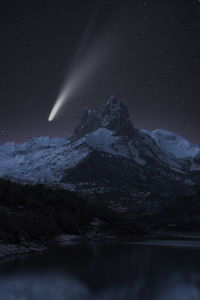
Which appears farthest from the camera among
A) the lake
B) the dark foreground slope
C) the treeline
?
the dark foreground slope

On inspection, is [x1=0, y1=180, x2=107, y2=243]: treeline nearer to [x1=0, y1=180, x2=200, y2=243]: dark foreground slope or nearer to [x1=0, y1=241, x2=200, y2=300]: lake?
[x1=0, y1=180, x2=200, y2=243]: dark foreground slope

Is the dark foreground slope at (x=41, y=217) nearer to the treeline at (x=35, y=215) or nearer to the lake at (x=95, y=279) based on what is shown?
the treeline at (x=35, y=215)

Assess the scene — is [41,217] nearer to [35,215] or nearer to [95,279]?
[35,215]

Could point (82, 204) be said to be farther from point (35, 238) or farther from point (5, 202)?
point (35, 238)

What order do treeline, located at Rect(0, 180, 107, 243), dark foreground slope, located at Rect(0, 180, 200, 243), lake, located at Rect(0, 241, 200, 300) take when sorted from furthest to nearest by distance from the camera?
dark foreground slope, located at Rect(0, 180, 200, 243)
treeline, located at Rect(0, 180, 107, 243)
lake, located at Rect(0, 241, 200, 300)

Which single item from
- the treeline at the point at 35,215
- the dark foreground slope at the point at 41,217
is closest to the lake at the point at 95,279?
the treeline at the point at 35,215

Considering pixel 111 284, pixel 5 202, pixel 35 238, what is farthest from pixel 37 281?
pixel 5 202

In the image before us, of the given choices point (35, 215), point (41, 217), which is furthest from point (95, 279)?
point (41, 217)

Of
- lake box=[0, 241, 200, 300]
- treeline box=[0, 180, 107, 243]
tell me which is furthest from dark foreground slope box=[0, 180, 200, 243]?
lake box=[0, 241, 200, 300]
